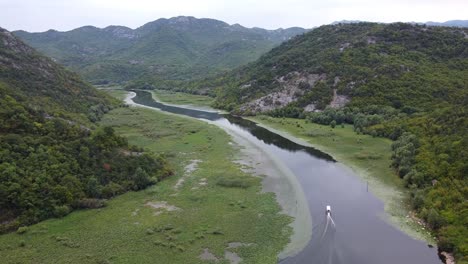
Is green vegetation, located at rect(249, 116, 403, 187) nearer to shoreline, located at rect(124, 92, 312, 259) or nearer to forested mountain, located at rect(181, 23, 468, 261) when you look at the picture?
forested mountain, located at rect(181, 23, 468, 261)

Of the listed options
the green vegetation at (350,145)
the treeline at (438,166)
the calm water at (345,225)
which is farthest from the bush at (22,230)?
the green vegetation at (350,145)

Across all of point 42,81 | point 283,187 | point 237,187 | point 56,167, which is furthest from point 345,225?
point 42,81

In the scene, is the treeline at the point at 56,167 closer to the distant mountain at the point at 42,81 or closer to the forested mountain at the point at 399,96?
the distant mountain at the point at 42,81

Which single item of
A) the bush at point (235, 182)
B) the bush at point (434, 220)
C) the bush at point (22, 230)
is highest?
the bush at point (434, 220)

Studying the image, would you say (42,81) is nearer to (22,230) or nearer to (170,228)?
(22,230)

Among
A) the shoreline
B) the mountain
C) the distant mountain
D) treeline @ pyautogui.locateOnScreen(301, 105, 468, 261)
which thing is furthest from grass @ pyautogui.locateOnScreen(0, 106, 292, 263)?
the mountain

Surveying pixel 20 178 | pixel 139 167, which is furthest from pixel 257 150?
pixel 20 178
